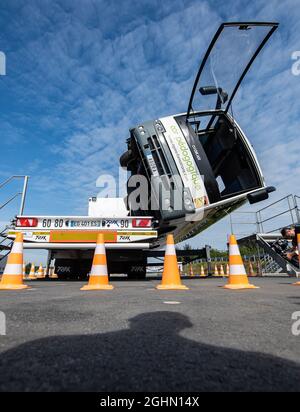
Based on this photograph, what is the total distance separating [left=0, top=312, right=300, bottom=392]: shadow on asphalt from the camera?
2.55 ft

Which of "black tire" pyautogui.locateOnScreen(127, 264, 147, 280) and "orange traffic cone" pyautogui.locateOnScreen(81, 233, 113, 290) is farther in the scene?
A: "black tire" pyautogui.locateOnScreen(127, 264, 147, 280)

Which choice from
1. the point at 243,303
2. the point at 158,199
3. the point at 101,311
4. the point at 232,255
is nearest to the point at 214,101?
the point at 158,199

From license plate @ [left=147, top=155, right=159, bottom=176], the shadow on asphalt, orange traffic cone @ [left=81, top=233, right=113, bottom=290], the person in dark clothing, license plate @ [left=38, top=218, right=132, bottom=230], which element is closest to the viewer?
the shadow on asphalt

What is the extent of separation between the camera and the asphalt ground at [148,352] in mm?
794

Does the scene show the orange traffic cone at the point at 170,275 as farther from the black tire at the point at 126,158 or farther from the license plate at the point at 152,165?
the black tire at the point at 126,158

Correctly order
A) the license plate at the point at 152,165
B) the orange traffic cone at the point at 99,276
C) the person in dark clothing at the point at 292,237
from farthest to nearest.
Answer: the person in dark clothing at the point at 292,237 → the license plate at the point at 152,165 → the orange traffic cone at the point at 99,276

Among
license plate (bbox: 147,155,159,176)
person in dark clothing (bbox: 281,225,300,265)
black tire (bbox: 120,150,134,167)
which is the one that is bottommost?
person in dark clothing (bbox: 281,225,300,265)

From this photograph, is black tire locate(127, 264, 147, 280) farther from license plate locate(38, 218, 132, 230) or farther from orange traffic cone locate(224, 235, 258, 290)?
orange traffic cone locate(224, 235, 258, 290)

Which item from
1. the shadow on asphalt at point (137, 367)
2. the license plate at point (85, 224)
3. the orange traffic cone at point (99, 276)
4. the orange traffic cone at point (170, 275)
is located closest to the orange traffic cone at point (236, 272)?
the orange traffic cone at point (170, 275)

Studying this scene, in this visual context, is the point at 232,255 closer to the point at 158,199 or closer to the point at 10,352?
the point at 158,199

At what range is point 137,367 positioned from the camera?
2.99 ft

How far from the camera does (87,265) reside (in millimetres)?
6637

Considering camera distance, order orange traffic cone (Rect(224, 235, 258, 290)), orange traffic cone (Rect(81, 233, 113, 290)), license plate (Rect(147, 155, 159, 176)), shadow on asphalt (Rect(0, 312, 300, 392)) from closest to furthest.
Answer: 1. shadow on asphalt (Rect(0, 312, 300, 392))
2. orange traffic cone (Rect(81, 233, 113, 290))
3. orange traffic cone (Rect(224, 235, 258, 290))
4. license plate (Rect(147, 155, 159, 176))

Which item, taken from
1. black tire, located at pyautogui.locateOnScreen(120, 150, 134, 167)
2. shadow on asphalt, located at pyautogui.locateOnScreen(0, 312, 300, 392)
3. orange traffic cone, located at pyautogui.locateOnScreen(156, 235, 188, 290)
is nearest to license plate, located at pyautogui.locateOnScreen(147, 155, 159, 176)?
black tire, located at pyautogui.locateOnScreen(120, 150, 134, 167)
